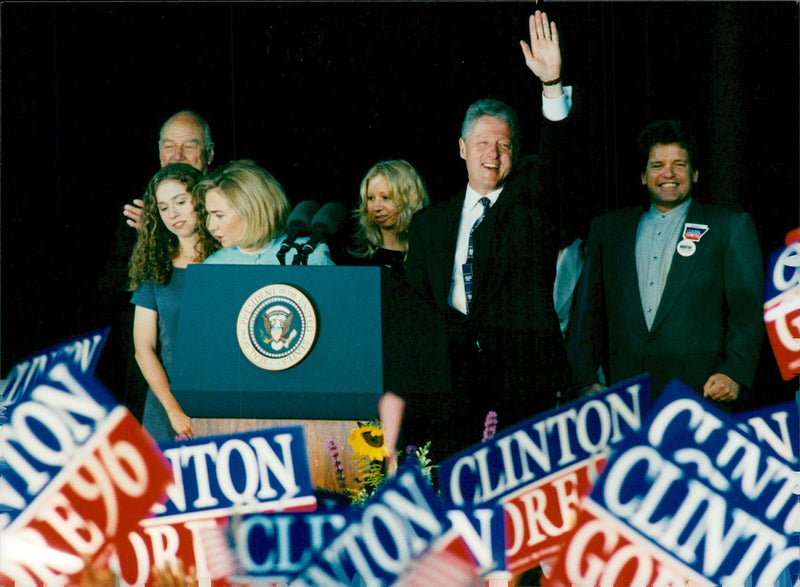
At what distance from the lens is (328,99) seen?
4.60m

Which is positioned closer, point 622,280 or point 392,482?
point 392,482

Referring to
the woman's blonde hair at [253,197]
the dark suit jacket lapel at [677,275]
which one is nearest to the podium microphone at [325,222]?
the woman's blonde hair at [253,197]

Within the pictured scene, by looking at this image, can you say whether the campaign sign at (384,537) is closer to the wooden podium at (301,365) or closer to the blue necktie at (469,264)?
the wooden podium at (301,365)

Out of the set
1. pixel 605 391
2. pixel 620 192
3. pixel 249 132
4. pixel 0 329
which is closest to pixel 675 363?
pixel 605 391

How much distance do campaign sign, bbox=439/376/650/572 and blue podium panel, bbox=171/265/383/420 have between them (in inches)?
19.2

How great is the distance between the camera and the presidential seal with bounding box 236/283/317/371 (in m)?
4.31

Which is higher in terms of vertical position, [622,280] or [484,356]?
[622,280]

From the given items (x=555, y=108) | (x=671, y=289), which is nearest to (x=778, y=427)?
(x=671, y=289)

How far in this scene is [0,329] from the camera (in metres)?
4.57

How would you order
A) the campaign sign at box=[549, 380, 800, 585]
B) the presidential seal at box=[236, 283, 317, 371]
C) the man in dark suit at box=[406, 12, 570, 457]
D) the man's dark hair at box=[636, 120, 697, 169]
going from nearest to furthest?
the campaign sign at box=[549, 380, 800, 585] → the presidential seal at box=[236, 283, 317, 371] → the man in dark suit at box=[406, 12, 570, 457] → the man's dark hair at box=[636, 120, 697, 169]

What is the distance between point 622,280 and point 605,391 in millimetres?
485

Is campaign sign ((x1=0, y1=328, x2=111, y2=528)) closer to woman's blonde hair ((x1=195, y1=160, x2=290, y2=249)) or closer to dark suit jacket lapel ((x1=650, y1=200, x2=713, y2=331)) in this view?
woman's blonde hair ((x1=195, y1=160, x2=290, y2=249))

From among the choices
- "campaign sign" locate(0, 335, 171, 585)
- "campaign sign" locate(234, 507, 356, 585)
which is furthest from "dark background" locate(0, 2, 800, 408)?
"campaign sign" locate(234, 507, 356, 585)

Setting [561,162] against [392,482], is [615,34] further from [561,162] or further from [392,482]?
[392,482]
